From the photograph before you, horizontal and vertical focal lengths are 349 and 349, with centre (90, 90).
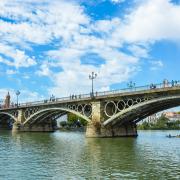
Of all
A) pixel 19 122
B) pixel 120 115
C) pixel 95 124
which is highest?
pixel 19 122

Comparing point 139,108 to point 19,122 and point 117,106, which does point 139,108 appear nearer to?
point 117,106

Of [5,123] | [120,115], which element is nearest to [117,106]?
[120,115]

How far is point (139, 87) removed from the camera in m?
56.9

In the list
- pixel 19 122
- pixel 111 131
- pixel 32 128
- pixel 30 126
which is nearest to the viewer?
pixel 111 131

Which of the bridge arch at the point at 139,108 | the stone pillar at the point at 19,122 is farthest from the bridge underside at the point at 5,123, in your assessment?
the bridge arch at the point at 139,108

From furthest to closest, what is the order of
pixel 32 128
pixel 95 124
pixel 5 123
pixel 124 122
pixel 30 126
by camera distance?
pixel 5 123
pixel 32 128
pixel 30 126
pixel 124 122
pixel 95 124

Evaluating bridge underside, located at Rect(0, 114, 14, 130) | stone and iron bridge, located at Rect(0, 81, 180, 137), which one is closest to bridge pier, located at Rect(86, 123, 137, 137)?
stone and iron bridge, located at Rect(0, 81, 180, 137)

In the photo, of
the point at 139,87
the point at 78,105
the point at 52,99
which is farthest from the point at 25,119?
the point at 139,87

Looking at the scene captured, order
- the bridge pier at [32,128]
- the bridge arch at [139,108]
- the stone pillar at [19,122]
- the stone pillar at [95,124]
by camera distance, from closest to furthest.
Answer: the bridge arch at [139,108] → the stone pillar at [95,124] → the bridge pier at [32,128] → the stone pillar at [19,122]

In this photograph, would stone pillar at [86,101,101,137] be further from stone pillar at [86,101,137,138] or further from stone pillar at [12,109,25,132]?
stone pillar at [12,109,25,132]

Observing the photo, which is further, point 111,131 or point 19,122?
point 19,122

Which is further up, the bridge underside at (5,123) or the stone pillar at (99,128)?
the bridge underside at (5,123)

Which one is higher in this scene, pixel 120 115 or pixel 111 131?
pixel 120 115

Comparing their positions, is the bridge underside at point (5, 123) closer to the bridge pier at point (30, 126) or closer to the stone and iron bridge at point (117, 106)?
the bridge pier at point (30, 126)
